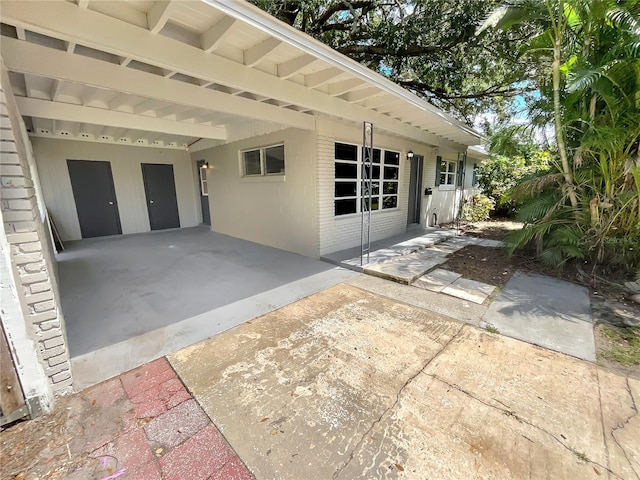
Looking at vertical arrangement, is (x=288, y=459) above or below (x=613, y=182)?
below

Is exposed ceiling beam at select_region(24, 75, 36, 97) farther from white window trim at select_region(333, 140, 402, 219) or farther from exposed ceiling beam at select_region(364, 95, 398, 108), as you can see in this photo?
exposed ceiling beam at select_region(364, 95, 398, 108)

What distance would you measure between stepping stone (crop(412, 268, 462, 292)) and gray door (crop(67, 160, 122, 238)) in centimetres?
831

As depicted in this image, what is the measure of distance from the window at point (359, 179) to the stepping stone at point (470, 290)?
200 cm

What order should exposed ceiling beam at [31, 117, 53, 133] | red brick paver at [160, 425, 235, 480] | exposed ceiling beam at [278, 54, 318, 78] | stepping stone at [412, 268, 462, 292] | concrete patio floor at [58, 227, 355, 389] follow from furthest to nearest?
exposed ceiling beam at [31, 117, 53, 133] < stepping stone at [412, 268, 462, 292] < exposed ceiling beam at [278, 54, 318, 78] < concrete patio floor at [58, 227, 355, 389] < red brick paver at [160, 425, 235, 480]

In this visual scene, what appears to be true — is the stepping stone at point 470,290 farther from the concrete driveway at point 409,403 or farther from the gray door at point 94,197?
the gray door at point 94,197

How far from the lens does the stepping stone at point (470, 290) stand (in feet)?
11.7

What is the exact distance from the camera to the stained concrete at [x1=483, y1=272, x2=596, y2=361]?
2.58 metres

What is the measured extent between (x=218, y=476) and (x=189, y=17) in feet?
10.9

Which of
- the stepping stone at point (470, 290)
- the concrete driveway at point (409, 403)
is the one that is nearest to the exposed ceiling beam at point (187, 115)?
the concrete driveway at point (409, 403)

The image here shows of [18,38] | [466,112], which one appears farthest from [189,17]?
[466,112]

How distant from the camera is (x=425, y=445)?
1.58 m

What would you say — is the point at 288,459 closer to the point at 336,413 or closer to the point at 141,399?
the point at 336,413

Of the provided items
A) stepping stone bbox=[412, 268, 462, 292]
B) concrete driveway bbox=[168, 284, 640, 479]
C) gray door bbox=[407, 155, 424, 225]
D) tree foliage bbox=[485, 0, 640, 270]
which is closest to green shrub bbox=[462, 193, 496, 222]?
gray door bbox=[407, 155, 424, 225]

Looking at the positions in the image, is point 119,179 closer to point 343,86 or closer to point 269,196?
point 269,196
